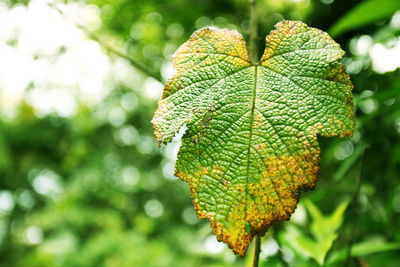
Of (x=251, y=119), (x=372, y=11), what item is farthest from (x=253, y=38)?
(x=372, y=11)

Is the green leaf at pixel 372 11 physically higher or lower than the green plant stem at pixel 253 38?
higher

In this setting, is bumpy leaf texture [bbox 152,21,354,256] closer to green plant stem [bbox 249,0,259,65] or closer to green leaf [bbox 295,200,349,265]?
green plant stem [bbox 249,0,259,65]

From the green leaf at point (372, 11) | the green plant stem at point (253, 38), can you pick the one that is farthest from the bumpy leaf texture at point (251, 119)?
the green leaf at point (372, 11)

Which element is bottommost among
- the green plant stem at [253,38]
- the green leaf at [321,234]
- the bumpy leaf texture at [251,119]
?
the green leaf at [321,234]

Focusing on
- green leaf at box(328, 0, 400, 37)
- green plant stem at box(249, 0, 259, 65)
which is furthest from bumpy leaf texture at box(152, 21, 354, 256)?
green leaf at box(328, 0, 400, 37)

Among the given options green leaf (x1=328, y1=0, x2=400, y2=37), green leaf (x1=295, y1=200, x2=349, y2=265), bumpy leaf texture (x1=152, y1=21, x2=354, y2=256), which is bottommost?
green leaf (x1=295, y1=200, x2=349, y2=265)

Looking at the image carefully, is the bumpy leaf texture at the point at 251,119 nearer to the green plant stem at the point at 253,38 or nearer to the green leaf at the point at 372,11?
the green plant stem at the point at 253,38

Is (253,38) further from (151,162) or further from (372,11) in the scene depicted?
(151,162)

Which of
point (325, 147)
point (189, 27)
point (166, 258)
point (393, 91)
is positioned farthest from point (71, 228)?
point (393, 91)
